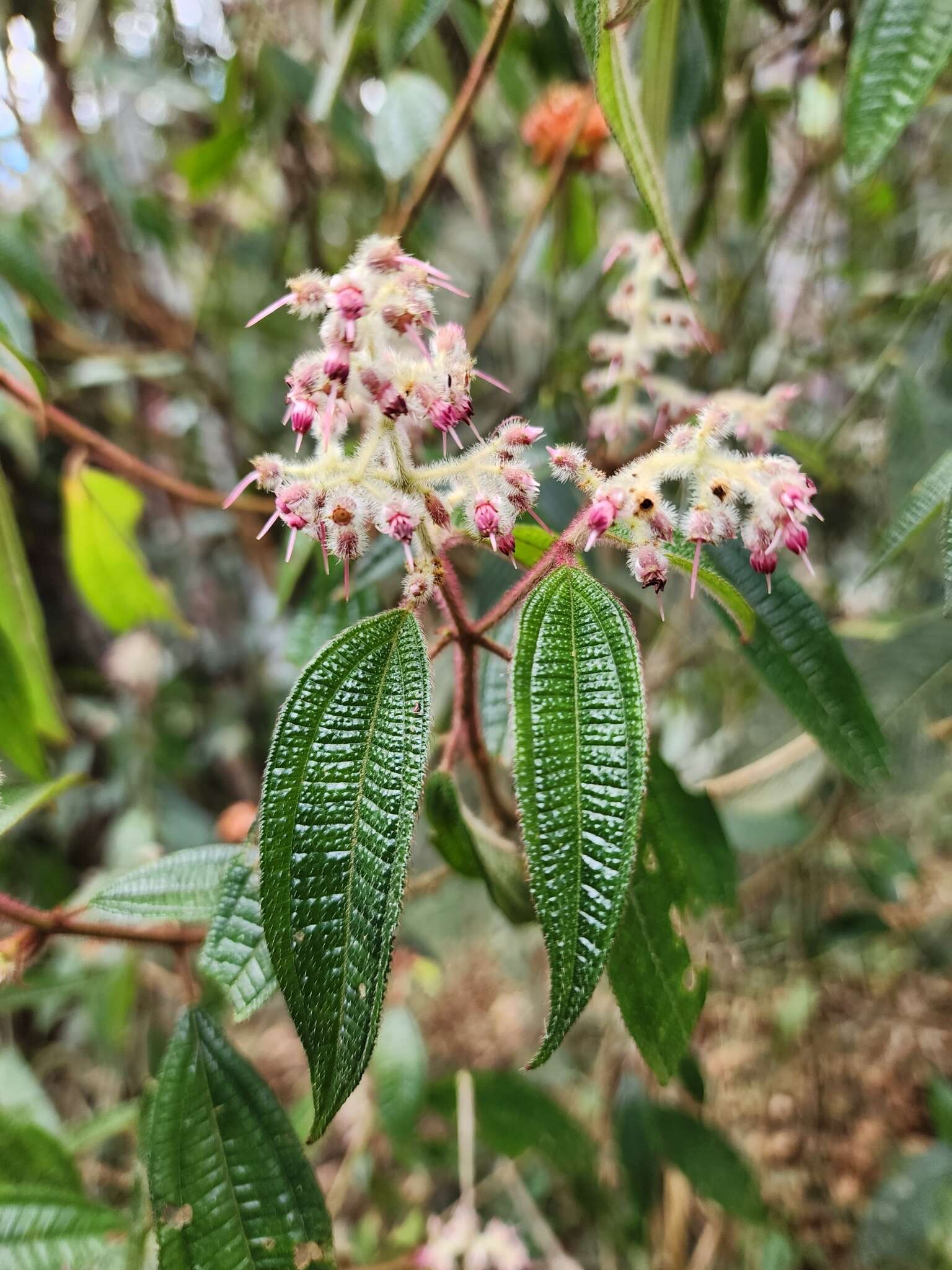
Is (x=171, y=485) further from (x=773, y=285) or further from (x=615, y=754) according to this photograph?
(x=773, y=285)

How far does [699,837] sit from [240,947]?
0.98ft

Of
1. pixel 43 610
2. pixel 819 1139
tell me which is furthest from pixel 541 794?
pixel 43 610

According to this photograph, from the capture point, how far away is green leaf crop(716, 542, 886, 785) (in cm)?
45

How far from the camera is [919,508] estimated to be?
0.42 meters

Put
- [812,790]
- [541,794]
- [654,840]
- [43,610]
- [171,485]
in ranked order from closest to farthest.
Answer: [541,794]
[654,840]
[171,485]
[812,790]
[43,610]

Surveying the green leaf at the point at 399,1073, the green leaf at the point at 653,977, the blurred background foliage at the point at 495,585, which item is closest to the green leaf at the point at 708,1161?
the blurred background foliage at the point at 495,585

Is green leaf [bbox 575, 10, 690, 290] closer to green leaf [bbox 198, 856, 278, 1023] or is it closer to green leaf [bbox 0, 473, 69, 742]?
green leaf [bbox 198, 856, 278, 1023]

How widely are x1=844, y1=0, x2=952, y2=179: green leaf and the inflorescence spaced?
191 mm

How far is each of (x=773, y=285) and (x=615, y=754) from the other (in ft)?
4.02

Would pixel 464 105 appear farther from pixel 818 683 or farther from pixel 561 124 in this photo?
pixel 818 683

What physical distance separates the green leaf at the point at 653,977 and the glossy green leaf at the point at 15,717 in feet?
1.42

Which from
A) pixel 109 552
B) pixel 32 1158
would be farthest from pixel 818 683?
pixel 109 552

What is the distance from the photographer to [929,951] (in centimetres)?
128

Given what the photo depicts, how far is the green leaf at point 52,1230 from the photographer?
1.47 feet
